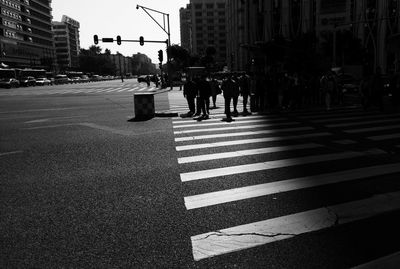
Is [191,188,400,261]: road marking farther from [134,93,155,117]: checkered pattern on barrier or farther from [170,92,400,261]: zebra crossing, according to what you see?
[134,93,155,117]: checkered pattern on barrier

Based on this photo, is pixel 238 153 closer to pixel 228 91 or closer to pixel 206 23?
pixel 228 91

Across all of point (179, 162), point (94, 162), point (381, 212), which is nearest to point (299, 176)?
point (381, 212)

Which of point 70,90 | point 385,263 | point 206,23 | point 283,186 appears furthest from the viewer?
point 206,23

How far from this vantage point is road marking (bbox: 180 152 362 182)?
671cm

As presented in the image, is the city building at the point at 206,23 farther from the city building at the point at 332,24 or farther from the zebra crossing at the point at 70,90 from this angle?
the zebra crossing at the point at 70,90

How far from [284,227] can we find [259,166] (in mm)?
2976

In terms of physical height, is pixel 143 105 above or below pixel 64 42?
below

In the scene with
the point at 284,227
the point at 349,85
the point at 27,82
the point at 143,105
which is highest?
the point at 27,82

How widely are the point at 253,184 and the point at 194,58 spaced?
112643 millimetres

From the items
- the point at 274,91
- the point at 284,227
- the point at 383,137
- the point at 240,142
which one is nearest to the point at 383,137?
the point at 383,137

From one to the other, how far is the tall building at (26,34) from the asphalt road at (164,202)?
106 metres

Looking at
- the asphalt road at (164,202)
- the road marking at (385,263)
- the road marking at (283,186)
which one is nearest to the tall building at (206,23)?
the asphalt road at (164,202)

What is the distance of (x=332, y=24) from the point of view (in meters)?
58.7

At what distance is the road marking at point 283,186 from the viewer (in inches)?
211
